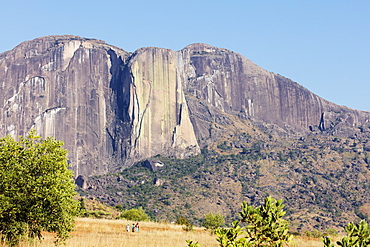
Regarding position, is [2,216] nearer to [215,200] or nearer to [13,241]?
[13,241]

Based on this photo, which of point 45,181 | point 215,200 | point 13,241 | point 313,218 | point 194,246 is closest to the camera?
point 194,246

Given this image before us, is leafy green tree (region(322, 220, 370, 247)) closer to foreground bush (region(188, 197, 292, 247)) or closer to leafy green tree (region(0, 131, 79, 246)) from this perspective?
foreground bush (region(188, 197, 292, 247))

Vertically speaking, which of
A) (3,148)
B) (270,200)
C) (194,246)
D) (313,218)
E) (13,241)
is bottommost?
(313,218)

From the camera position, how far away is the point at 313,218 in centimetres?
17088

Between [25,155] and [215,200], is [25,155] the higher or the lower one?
the higher one

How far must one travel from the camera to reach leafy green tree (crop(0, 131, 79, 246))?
21594mm

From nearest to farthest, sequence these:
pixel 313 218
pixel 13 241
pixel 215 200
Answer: pixel 13 241 → pixel 313 218 → pixel 215 200

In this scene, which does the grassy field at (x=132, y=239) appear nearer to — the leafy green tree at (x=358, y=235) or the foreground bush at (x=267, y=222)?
the foreground bush at (x=267, y=222)

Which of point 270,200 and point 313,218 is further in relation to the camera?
point 313,218

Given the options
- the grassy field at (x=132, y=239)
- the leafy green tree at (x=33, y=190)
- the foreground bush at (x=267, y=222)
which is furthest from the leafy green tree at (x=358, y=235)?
the leafy green tree at (x=33, y=190)

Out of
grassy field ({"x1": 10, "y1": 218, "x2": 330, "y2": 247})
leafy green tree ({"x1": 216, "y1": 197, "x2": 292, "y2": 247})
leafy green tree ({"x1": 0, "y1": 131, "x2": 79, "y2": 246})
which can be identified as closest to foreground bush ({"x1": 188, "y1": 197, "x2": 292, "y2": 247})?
leafy green tree ({"x1": 216, "y1": 197, "x2": 292, "y2": 247})

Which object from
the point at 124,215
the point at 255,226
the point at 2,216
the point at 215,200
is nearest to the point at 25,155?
the point at 2,216

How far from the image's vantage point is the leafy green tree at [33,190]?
850 inches

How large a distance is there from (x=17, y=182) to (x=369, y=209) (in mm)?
178422
